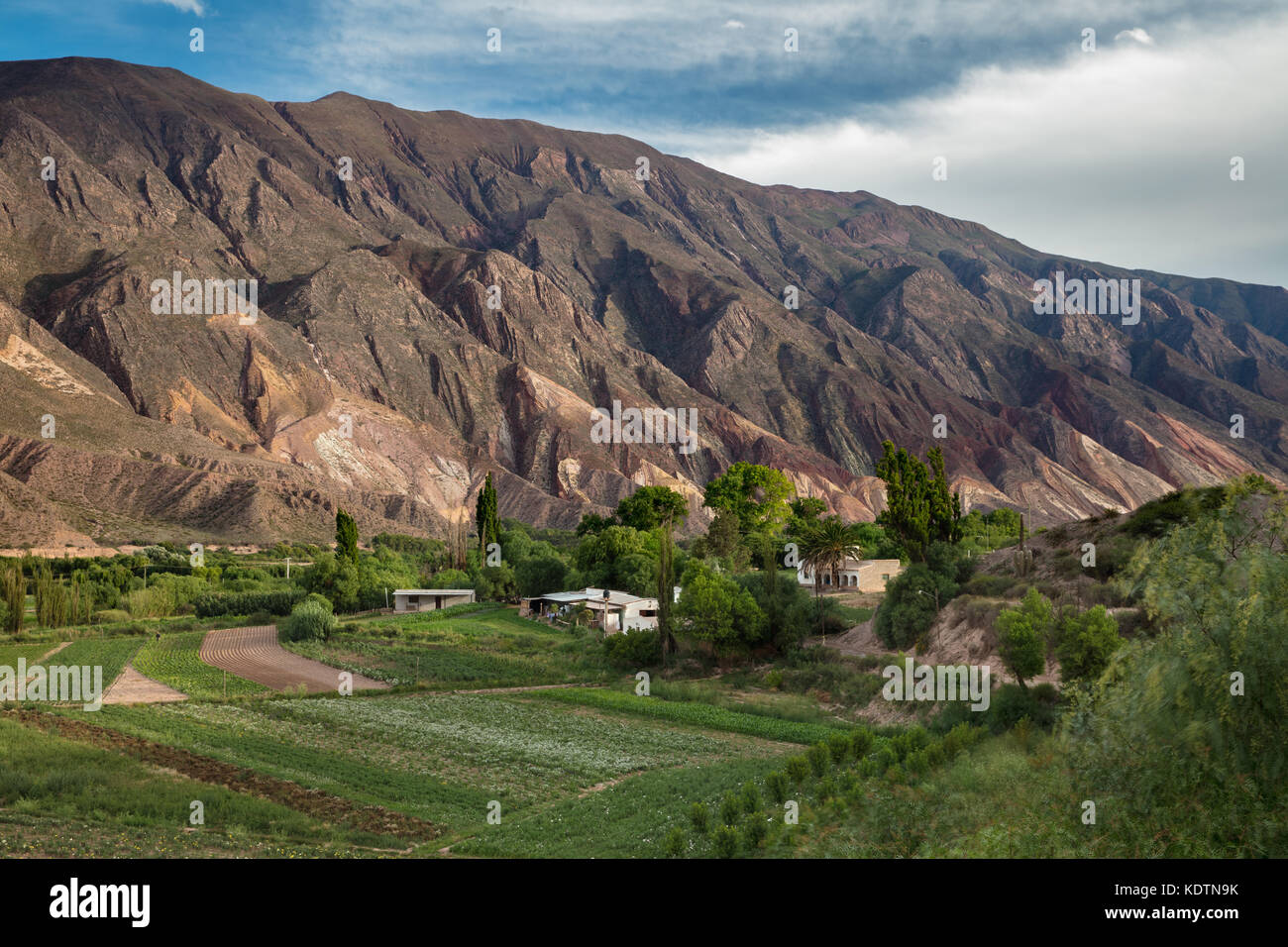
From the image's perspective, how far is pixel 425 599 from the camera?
73.5 m

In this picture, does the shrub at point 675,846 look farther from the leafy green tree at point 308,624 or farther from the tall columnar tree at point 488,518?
the tall columnar tree at point 488,518

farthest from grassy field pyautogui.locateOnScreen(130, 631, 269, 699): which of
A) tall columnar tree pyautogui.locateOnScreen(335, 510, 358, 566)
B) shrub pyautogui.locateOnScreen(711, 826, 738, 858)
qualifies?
shrub pyautogui.locateOnScreen(711, 826, 738, 858)

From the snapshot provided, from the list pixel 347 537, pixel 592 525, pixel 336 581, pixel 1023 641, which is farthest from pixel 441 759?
pixel 592 525

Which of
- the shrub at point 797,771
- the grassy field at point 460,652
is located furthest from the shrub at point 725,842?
the grassy field at point 460,652

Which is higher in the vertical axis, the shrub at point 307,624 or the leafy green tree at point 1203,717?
the leafy green tree at point 1203,717

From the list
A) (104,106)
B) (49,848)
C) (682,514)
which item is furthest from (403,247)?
(49,848)

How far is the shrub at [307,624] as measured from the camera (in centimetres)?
5572

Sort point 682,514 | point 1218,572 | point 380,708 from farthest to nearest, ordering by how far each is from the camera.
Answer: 1. point 682,514
2. point 380,708
3. point 1218,572

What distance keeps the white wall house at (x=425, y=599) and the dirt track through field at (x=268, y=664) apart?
14.3 metres

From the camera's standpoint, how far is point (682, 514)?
90.6m

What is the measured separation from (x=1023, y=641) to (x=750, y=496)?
62265 millimetres

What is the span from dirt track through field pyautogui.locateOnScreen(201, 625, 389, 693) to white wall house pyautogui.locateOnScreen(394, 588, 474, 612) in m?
14.3
